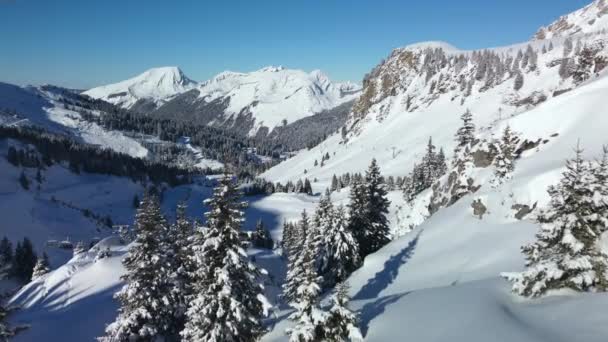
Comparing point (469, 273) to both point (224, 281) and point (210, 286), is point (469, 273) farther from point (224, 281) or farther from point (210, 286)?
point (210, 286)

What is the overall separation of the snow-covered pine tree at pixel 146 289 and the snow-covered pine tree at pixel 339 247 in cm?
1540

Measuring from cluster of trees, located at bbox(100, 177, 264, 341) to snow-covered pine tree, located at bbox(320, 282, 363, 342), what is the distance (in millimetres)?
5179

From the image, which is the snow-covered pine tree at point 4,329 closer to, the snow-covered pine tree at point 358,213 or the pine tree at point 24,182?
the snow-covered pine tree at point 358,213

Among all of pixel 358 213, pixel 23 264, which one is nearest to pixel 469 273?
pixel 358 213

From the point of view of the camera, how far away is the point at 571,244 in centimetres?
1279

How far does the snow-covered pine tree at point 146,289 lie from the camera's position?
2212cm

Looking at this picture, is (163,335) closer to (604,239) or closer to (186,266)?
(186,266)

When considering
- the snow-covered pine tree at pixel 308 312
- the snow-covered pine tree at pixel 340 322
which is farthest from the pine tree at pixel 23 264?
the snow-covered pine tree at pixel 340 322

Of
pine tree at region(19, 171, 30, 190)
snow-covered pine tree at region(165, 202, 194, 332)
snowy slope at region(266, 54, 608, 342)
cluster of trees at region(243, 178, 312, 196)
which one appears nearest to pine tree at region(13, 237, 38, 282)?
snow-covered pine tree at region(165, 202, 194, 332)

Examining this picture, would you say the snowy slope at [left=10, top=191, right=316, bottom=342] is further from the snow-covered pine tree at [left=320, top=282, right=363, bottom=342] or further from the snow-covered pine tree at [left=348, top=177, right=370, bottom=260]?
the snow-covered pine tree at [left=320, top=282, right=363, bottom=342]

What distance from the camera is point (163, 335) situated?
2386 cm

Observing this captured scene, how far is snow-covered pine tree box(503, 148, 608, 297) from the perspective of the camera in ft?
42.1

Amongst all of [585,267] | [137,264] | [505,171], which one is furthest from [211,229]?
[505,171]

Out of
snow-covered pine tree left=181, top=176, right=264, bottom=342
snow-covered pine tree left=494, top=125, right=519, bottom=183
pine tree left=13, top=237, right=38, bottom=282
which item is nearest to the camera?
snow-covered pine tree left=181, top=176, right=264, bottom=342
